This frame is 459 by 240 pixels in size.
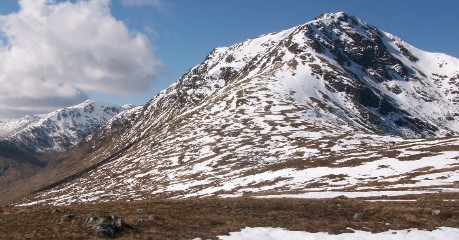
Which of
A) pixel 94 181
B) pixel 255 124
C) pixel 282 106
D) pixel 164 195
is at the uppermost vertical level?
pixel 282 106

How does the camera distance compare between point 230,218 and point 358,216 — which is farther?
point 358,216

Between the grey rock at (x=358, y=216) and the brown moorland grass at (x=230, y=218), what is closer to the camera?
the brown moorland grass at (x=230, y=218)

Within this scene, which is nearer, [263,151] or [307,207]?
[307,207]

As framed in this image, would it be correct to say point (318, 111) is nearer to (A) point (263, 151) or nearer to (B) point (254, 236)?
(A) point (263, 151)

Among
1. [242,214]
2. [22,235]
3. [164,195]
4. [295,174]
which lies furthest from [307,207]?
[164,195]

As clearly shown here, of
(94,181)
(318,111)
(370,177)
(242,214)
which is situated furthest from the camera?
(318,111)

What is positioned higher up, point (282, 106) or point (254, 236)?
point (282, 106)

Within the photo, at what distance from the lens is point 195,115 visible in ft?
652

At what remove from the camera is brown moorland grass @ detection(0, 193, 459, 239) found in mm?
24938

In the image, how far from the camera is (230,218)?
99.0ft

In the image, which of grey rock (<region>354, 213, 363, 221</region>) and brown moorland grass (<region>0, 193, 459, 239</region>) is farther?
grey rock (<region>354, 213, 363, 221</region>)

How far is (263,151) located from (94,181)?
6919cm

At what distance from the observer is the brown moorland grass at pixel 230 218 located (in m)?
24.9

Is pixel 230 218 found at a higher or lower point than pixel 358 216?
higher
